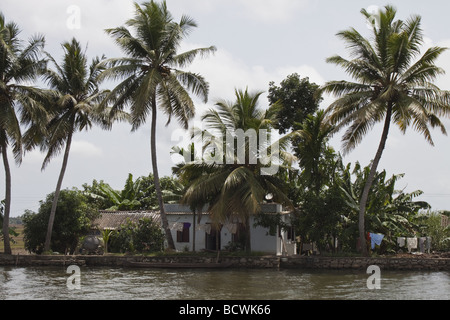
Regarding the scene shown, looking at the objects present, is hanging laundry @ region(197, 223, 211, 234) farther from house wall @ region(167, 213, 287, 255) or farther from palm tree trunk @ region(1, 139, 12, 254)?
palm tree trunk @ region(1, 139, 12, 254)

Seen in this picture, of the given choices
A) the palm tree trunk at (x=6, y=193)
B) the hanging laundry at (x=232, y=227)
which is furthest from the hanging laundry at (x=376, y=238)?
the palm tree trunk at (x=6, y=193)

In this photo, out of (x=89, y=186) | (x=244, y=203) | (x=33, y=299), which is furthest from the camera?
(x=89, y=186)

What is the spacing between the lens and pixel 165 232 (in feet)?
87.1

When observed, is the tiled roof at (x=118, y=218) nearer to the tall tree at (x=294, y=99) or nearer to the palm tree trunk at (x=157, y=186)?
the palm tree trunk at (x=157, y=186)

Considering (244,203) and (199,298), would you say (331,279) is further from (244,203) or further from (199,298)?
(199,298)

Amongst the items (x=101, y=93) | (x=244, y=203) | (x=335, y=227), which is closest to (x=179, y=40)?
(x=101, y=93)

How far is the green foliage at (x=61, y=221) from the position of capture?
27.6 m

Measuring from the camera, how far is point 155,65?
25875mm

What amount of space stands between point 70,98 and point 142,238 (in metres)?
8.31

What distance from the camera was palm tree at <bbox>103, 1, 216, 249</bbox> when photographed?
84.0 feet

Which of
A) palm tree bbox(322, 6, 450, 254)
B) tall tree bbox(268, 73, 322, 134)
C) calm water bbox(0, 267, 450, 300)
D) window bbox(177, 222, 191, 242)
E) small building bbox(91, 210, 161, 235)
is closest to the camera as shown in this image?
calm water bbox(0, 267, 450, 300)

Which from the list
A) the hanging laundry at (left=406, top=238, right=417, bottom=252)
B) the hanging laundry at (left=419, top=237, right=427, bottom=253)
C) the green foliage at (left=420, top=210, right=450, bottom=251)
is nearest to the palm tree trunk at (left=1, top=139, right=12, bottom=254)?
the hanging laundry at (left=406, top=238, right=417, bottom=252)

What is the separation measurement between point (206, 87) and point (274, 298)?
44.0ft

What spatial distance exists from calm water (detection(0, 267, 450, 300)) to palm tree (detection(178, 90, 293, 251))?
292 centimetres
